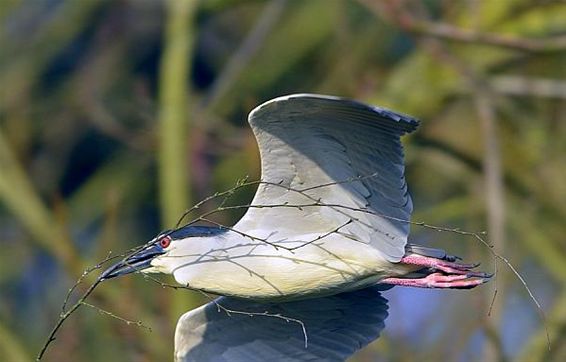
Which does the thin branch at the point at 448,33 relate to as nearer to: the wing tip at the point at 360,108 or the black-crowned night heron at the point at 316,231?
the black-crowned night heron at the point at 316,231

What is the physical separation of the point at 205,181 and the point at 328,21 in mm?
1733

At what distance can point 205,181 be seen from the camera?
734cm

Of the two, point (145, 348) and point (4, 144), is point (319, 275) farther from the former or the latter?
point (4, 144)

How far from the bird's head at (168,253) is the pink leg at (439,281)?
61 cm

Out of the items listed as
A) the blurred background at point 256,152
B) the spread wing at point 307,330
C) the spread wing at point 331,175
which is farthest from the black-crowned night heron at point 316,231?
the blurred background at point 256,152

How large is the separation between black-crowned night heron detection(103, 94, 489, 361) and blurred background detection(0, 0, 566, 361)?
4.94ft

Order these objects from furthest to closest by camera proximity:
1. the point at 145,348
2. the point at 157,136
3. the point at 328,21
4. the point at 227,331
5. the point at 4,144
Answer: the point at 328,21
the point at 157,136
the point at 4,144
the point at 145,348
the point at 227,331

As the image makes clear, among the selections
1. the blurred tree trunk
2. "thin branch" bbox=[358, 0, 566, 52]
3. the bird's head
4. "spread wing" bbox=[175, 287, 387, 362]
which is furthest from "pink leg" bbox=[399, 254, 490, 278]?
the blurred tree trunk

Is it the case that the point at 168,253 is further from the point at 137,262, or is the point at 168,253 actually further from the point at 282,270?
the point at 282,270

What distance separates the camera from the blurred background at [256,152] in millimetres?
6672

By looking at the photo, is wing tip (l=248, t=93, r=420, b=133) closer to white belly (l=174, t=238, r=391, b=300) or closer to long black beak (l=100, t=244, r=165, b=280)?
white belly (l=174, t=238, r=391, b=300)

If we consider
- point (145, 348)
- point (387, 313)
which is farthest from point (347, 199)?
point (145, 348)

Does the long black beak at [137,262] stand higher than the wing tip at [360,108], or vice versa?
the wing tip at [360,108]

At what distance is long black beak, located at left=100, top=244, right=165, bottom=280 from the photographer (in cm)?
457
